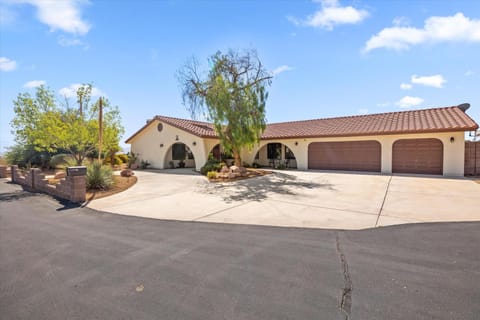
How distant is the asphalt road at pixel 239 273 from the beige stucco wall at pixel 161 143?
516 inches

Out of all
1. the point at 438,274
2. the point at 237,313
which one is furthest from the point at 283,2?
the point at 237,313

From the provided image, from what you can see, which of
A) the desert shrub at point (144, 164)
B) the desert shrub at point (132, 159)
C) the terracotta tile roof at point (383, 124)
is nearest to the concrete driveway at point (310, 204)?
the terracotta tile roof at point (383, 124)

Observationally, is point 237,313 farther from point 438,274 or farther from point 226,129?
point 226,129

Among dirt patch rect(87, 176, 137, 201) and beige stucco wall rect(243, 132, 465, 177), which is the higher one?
beige stucco wall rect(243, 132, 465, 177)

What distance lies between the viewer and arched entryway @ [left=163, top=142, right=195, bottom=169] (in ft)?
71.7

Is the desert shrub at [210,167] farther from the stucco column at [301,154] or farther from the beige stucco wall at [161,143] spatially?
the stucco column at [301,154]

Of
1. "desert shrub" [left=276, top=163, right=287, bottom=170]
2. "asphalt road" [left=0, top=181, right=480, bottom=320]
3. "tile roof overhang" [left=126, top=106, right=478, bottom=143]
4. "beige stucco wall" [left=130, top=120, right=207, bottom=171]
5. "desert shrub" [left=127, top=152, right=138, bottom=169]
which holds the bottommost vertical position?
"asphalt road" [left=0, top=181, right=480, bottom=320]

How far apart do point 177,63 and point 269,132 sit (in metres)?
9.92

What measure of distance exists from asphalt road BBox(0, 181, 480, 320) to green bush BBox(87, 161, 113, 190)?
4957mm

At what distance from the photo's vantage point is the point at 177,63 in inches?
728

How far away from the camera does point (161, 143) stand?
21125 mm

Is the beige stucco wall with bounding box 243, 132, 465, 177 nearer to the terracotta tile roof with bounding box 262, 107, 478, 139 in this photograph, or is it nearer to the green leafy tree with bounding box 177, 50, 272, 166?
the terracotta tile roof with bounding box 262, 107, 478, 139

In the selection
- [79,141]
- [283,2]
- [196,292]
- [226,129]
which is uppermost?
[283,2]

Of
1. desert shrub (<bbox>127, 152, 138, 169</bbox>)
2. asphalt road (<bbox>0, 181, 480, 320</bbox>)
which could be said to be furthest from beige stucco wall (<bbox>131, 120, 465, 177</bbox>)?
asphalt road (<bbox>0, 181, 480, 320</bbox>)
